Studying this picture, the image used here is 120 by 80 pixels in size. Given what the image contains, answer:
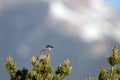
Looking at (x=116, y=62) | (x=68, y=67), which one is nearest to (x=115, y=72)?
(x=116, y=62)

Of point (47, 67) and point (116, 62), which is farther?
point (116, 62)

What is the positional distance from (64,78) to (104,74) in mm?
2331

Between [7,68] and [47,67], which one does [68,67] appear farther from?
[7,68]

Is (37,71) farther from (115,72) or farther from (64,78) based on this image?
(115,72)

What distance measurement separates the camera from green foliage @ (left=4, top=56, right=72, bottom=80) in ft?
86.4

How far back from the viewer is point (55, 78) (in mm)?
26750

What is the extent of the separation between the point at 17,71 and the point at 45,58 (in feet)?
7.27

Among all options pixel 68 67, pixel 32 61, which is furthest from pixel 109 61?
pixel 32 61

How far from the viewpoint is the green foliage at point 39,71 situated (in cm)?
2633

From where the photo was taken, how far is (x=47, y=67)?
26.3 m

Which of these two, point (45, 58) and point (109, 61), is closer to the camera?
point (45, 58)

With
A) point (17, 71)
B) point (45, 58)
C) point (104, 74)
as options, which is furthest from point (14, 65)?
point (104, 74)

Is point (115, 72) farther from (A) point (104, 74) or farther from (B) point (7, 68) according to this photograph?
(B) point (7, 68)

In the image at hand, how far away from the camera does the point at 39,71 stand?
26438mm
